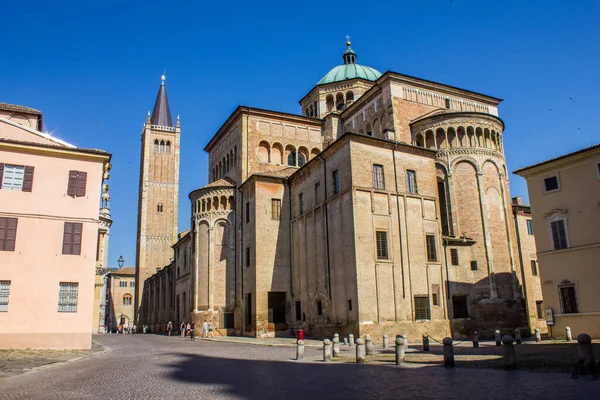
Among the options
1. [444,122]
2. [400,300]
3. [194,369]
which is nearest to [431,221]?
[400,300]

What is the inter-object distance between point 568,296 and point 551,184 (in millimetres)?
6217

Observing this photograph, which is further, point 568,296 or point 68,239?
point 568,296

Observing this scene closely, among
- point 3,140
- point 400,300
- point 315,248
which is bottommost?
point 400,300

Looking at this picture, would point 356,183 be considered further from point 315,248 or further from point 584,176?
point 584,176

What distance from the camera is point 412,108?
37.0m

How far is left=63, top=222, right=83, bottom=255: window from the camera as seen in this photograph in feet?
75.6

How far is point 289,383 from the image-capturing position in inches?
424

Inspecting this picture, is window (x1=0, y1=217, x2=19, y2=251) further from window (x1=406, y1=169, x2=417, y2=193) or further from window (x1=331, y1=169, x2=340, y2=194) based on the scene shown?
window (x1=406, y1=169, x2=417, y2=193)

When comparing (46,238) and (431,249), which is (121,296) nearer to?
(46,238)

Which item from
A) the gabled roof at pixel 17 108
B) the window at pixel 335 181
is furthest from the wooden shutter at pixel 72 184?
the window at pixel 335 181

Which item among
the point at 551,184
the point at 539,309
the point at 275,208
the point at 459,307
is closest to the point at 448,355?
the point at 551,184

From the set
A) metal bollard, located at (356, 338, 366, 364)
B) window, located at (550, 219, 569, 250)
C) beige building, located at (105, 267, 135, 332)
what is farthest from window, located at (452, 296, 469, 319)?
beige building, located at (105, 267, 135, 332)

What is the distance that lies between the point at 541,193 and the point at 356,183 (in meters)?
10.5

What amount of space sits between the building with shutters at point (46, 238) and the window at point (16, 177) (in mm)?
41
